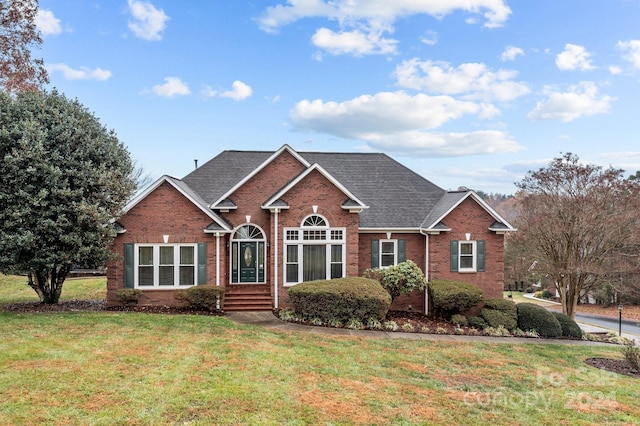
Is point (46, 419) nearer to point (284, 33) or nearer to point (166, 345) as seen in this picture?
point (166, 345)

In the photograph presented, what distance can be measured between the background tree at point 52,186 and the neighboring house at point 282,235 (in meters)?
1.61

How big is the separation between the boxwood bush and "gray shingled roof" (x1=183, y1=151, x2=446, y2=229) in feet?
15.5

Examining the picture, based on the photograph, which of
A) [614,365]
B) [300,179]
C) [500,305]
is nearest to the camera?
[614,365]

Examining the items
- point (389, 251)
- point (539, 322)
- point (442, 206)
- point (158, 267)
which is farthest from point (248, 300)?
point (539, 322)

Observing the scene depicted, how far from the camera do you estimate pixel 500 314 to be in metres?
16.5

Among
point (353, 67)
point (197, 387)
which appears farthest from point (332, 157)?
point (197, 387)

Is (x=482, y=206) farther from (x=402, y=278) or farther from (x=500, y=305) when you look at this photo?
(x=402, y=278)

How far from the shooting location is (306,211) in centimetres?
1764

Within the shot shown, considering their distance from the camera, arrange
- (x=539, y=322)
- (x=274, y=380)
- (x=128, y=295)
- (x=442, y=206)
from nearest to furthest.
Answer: (x=274, y=380)
(x=128, y=295)
(x=539, y=322)
(x=442, y=206)

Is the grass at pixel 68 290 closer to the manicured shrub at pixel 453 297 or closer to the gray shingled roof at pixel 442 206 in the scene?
the manicured shrub at pixel 453 297

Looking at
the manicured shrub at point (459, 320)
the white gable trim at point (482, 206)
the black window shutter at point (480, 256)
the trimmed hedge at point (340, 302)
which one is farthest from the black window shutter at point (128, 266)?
the black window shutter at point (480, 256)

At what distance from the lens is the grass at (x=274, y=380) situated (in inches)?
253

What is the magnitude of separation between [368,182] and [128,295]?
12.6 metres

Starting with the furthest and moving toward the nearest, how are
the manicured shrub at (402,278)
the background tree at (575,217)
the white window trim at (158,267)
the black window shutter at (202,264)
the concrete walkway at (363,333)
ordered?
the background tree at (575,217) → the manicured shrub at (402,278) → the black window shutter at (202,264) → the white window trim at (158,267) → the concrete walkway at (363,333)
